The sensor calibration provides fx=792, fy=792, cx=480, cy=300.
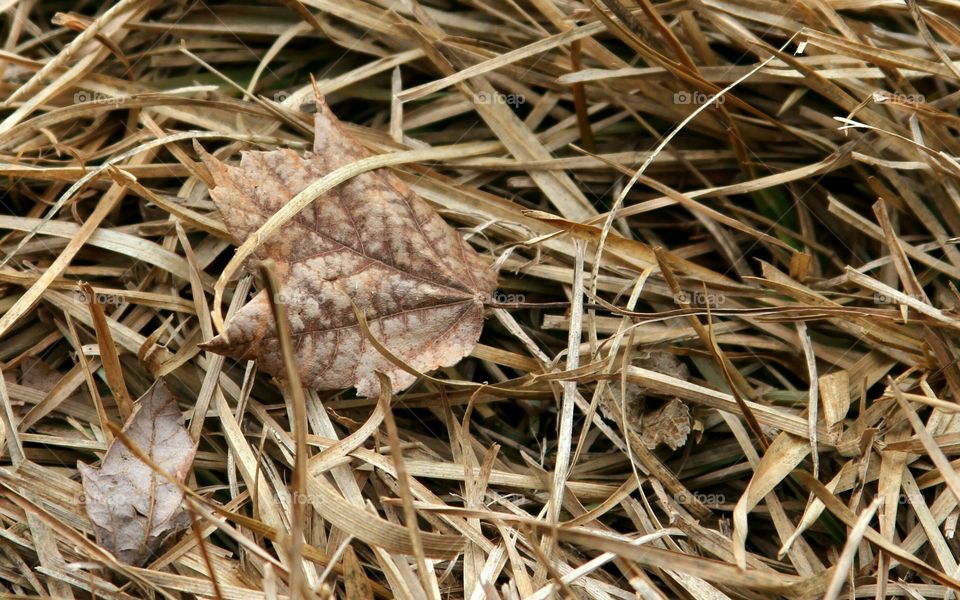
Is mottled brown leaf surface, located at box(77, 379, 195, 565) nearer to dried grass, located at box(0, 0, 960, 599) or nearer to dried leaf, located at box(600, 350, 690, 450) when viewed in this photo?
dried grass, located at box(0, 0, 960, 599)

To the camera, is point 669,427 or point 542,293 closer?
point 669,427

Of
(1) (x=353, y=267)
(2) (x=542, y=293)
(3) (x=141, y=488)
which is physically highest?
(1) (x=353, y=267)

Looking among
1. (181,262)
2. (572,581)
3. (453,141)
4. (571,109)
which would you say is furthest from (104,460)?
(571,109)

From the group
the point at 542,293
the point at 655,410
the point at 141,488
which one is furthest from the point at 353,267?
the point at 655,410

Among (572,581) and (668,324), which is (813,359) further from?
(572,581)

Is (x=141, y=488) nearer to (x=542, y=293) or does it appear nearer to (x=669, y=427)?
(x=542, y=293)

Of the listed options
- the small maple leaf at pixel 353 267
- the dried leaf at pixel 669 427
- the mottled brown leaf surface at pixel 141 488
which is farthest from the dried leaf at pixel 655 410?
the mottled brown leaf surface at pixel 141 488
